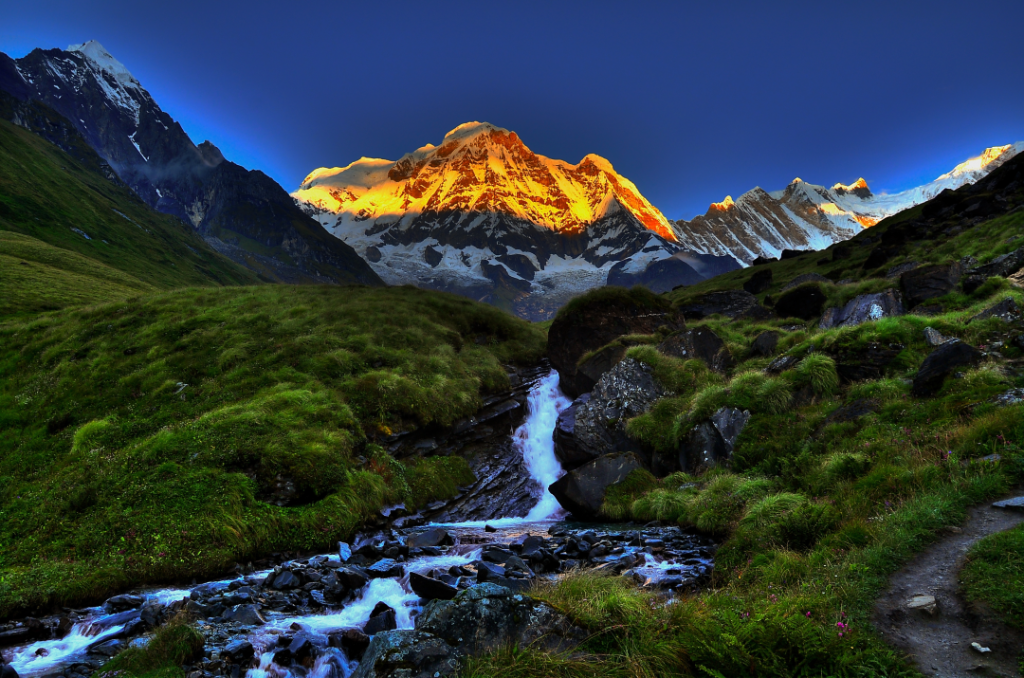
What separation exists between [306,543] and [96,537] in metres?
4.97

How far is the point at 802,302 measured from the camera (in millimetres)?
32906

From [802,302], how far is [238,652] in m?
37.7

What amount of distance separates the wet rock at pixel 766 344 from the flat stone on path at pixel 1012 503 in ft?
45.8

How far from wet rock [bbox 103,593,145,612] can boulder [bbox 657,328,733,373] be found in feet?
72.3

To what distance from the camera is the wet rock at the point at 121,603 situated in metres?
9.32

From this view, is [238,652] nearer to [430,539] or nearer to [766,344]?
[430,539]

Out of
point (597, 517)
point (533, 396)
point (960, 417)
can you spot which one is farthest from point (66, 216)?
point (960, 417)

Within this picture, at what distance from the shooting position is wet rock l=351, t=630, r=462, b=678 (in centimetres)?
540

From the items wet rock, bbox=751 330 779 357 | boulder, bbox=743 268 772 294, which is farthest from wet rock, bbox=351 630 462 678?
boulder, bbox=743 268 772 294

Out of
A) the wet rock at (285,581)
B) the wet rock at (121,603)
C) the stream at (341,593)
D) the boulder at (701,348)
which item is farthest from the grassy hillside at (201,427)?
the boulder at (701,348)

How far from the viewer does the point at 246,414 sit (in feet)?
54.1

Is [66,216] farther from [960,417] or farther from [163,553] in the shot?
[960,417]

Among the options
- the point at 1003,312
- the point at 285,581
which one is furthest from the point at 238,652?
the point at 1003,312

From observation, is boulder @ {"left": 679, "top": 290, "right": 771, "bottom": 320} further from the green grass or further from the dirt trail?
the green grass
